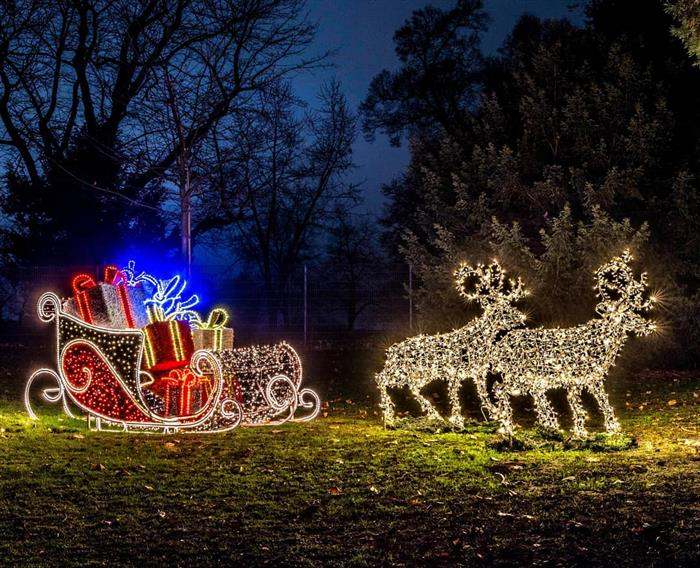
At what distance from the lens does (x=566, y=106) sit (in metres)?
15.4

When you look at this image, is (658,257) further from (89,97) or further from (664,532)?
(89,97)

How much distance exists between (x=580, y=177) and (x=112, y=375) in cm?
862

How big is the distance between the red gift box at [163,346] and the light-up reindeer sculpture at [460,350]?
229cm

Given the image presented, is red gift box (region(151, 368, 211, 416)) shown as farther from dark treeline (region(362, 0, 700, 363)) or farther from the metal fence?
the metal fence

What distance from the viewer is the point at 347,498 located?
6.41m

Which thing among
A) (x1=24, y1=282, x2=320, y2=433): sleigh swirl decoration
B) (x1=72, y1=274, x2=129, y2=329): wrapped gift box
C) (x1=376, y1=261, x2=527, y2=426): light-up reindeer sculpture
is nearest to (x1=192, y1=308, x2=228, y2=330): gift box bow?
(x1=24, y1=282, x2=320, y2=433): sleigh swirl decoration

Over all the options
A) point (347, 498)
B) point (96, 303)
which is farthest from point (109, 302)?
point (347, 498)

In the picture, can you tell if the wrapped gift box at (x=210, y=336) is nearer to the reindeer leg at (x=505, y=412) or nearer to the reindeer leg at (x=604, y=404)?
the reindeer leg at (x=505, y=412)

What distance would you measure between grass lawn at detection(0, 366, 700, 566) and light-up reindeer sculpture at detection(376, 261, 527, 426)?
1.97ft

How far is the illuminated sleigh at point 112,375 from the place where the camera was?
9266mm

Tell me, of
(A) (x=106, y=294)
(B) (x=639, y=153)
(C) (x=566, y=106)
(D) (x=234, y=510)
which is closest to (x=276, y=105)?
(C) (x=566, y=106)

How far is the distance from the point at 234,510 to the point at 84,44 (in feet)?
55.0

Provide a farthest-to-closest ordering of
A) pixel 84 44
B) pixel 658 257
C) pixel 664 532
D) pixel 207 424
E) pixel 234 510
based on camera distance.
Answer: pixel 84 44
pixel 658 257
pixel 207 424
pixel 234 510
pixel 664 532

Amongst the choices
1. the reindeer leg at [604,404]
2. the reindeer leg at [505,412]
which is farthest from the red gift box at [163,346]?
the reindeer leg at [604,404]
